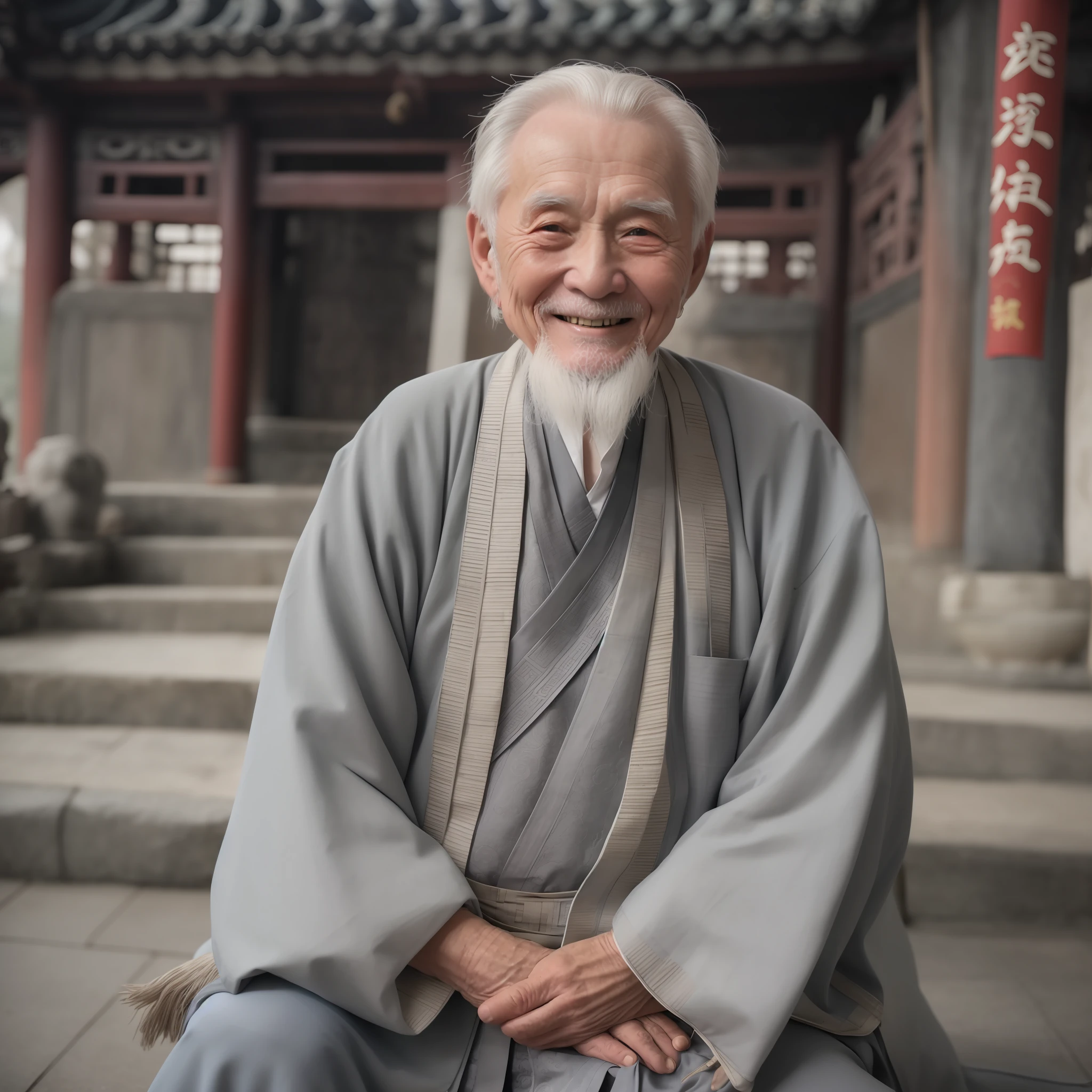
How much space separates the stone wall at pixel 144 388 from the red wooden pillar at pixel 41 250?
0.11 meters

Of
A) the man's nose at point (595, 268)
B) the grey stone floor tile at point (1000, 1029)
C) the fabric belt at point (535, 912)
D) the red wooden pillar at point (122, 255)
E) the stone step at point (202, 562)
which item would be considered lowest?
the grey stone floor tile at point (1000, 1029)

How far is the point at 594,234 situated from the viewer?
4.23 feet

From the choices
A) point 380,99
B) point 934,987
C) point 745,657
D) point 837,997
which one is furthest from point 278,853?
point 380,99

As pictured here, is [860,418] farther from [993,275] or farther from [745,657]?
[745,657]

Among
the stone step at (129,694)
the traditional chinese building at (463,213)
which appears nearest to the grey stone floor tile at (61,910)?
the stone step at (129,694)

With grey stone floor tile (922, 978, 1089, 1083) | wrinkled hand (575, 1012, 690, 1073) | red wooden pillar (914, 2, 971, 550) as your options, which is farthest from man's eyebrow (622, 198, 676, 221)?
red wooden pillar (914, 2, 971, 550)

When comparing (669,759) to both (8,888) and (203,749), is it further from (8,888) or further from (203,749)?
(203,749)

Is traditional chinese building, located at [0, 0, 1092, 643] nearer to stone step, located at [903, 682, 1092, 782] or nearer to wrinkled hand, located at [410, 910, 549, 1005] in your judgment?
stone step, located at [903, 682, 1092, 782]

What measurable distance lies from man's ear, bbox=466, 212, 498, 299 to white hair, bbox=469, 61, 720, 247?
4cm

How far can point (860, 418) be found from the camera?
5.32 meters

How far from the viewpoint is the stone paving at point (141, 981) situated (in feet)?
6.71

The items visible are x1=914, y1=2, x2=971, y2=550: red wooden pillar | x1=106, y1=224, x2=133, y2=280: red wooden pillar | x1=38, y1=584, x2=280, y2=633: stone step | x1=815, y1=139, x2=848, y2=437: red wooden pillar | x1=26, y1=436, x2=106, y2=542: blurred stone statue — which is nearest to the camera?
x1=914, y1=2, x2=971, y2=550: red wooden pillar

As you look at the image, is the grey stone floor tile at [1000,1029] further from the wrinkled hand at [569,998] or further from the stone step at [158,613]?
the stone step at [158,613]

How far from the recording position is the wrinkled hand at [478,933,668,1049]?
1223 millimetres
